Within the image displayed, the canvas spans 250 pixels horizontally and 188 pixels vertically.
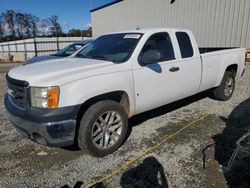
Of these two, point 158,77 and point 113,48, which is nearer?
point 158,77

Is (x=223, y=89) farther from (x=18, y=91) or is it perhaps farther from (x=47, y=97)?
(x=18, y=91)

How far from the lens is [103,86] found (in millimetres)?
3420

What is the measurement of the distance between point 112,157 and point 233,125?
2639mm

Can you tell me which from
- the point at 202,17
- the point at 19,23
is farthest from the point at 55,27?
the point at 202,17

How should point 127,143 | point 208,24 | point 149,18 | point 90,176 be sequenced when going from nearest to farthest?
point 90,176
point 127,143
point 208,24
point 149,18

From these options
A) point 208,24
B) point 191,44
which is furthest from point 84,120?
point 208,24

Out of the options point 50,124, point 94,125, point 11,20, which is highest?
point 11,20

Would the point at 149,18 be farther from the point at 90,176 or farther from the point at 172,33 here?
the point at 90,176

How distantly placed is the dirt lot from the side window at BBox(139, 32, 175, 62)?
1389 millimetres

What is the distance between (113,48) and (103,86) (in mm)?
1217

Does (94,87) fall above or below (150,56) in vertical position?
below

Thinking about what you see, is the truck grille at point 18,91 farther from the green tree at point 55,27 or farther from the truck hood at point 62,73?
the green tree at point 55,27

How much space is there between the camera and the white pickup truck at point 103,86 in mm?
3100

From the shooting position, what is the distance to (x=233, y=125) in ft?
15.7
